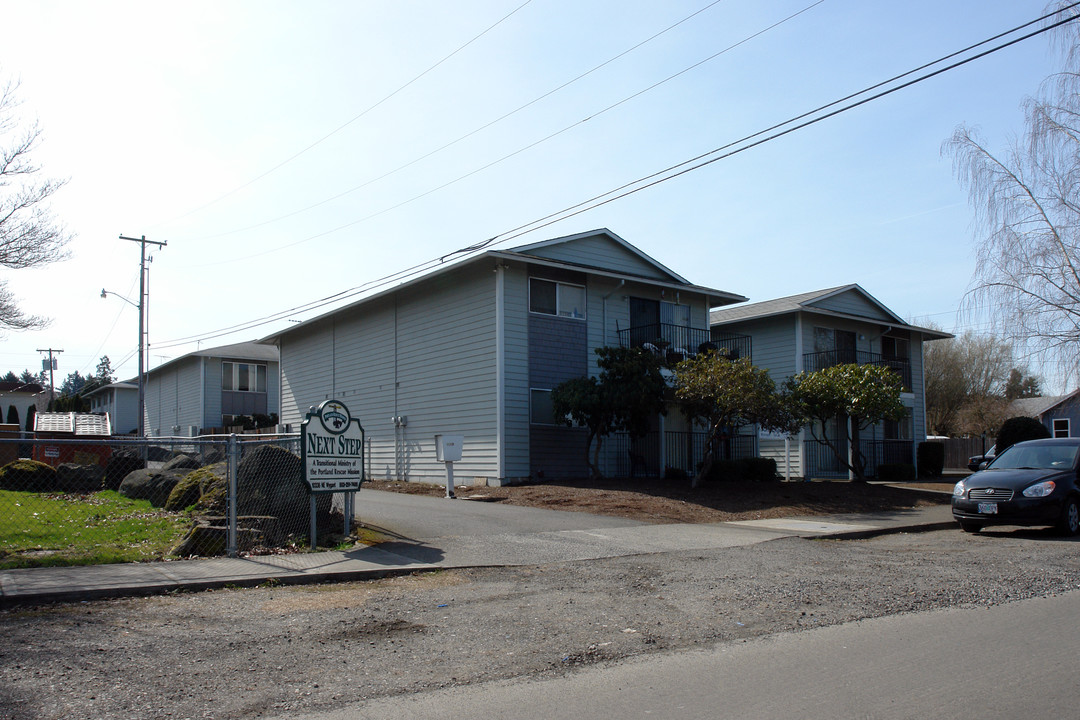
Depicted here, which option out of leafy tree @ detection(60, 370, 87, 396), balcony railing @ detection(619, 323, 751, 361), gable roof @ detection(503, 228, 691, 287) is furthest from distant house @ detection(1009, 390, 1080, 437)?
leafy tree @ detection(60, 370, 87, 396)

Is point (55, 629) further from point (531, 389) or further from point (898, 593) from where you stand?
point (531, 389)

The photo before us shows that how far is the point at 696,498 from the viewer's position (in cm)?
1761

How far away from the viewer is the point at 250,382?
44.2m

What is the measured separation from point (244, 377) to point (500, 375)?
27.8 m

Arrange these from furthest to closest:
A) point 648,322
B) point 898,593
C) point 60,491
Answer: point 648,322 → point 60,491 → point 898,593

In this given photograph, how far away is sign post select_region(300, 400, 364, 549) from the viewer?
10477 mm

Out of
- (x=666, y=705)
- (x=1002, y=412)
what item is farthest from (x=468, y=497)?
(x=1002, y=412)

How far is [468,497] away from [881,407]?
1060cm

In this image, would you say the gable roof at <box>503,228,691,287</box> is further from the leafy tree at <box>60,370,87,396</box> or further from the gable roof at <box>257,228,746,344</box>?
the leafy tree at <box>60,370,87,396</box>

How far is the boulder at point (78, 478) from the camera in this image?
16.5 m

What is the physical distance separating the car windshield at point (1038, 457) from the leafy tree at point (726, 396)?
509cm

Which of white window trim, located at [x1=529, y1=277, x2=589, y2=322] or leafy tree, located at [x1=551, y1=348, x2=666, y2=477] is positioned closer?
leafy tree, located at [x1=551, y1=348, x2=666, y2=477]

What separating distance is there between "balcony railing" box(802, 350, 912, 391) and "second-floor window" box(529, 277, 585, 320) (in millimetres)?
9749

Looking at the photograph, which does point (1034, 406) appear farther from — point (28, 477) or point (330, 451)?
point (28, 477)
